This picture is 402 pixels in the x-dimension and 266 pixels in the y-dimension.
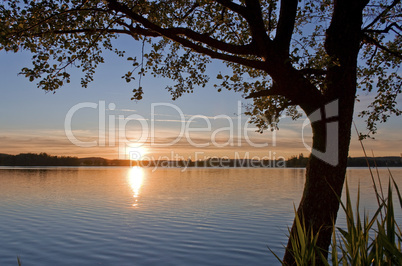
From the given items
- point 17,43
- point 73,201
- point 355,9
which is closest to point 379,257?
point 355,9

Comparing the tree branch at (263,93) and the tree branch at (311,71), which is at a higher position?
the tree branch at (311,71)

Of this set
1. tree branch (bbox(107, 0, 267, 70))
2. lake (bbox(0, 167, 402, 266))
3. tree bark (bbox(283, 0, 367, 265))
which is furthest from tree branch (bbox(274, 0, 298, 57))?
lake (bbox(0, 167, 402, 266))

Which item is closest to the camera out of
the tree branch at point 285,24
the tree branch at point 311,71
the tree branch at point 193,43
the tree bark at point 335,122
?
the tree branch at point 193,43

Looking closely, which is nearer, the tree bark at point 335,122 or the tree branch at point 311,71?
the tree bark at point 335,122

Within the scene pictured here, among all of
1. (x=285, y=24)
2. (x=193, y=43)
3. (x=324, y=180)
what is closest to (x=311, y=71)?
(x=285, y=24)

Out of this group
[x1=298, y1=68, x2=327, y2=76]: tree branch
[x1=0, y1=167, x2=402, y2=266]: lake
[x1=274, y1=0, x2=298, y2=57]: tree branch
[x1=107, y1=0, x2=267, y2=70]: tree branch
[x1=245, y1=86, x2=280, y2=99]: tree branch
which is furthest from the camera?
[x1=0, y1=167, x2=402, y2=266]: lake

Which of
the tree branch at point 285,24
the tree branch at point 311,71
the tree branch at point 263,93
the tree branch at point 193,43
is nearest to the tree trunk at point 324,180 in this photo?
the tree branch at point 311,71

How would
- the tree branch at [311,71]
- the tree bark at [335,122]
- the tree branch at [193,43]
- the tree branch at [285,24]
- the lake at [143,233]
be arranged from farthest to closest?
the lake at [143,233], the tree branch at [311,71], the tree branch at [285,24], the tree bark at [335,122], the tree branch at [193,43]

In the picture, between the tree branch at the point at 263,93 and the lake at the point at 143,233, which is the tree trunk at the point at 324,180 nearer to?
the tree branch at the point at 263,93

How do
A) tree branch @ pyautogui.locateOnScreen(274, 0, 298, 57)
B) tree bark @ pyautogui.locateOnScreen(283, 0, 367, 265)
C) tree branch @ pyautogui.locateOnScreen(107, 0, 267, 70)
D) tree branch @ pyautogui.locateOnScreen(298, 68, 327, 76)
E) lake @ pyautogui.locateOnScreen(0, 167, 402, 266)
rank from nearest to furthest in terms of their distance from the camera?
tree branch @ pyautogui.locateOnScreen(107, 0, 267, 70) < tree bark @ pyautogui.locateOnScreen(283, 0, 367, 265) < tree branch @ pyautogui.locateOnScreen(274, 0, 298, 57) < tree branch @ pyautogui.locateOnScreen(298, 68, 327, 76) < lake @ pyautogui.locateOnScreen(0, 167, 402, 266)

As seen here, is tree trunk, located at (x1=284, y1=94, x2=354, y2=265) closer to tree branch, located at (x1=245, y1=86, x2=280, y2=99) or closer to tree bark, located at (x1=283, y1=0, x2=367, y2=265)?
tree bark, located at (x1=283, y1=0, x2=367, y2=265)

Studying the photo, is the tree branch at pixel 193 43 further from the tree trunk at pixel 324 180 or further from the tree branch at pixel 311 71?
the tree trunk at pixel 324 180

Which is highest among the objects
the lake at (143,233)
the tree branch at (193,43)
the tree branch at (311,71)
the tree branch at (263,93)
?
the tree branch at (193,43)

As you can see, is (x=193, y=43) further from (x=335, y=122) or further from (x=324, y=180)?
(x=324, y=180)
